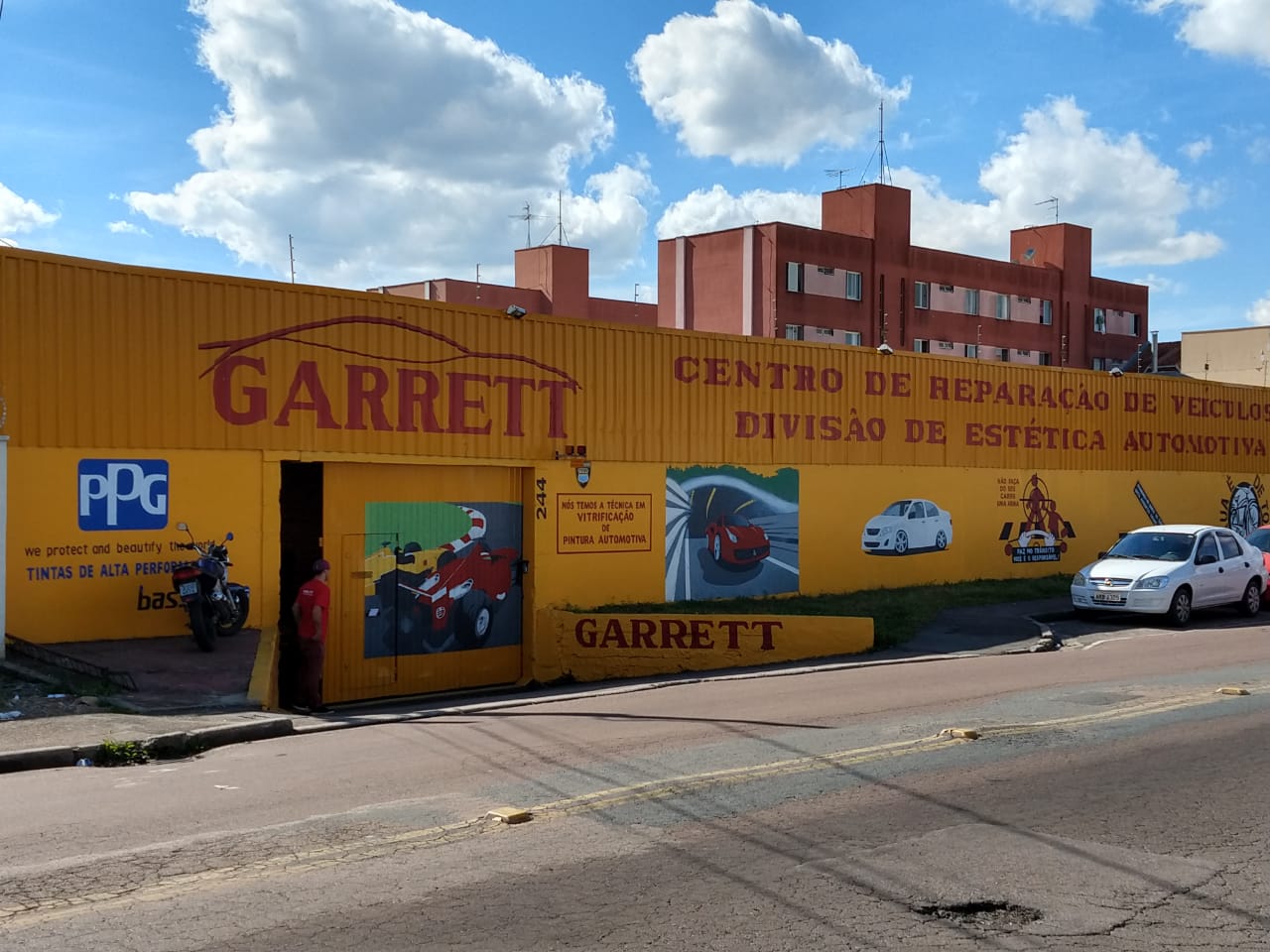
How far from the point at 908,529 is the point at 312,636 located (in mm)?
14332

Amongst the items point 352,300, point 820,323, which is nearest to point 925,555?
point 352,300

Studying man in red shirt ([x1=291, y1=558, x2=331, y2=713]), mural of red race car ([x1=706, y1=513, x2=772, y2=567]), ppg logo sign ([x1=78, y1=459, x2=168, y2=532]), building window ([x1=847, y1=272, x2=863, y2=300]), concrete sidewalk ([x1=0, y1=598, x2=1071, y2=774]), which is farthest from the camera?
building window ([x1=847, y1=272, x2=863, y2=300])

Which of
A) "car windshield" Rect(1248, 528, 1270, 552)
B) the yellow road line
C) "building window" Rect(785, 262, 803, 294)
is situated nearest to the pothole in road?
the yellow road line

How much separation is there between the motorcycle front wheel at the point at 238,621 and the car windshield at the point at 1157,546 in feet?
48.4

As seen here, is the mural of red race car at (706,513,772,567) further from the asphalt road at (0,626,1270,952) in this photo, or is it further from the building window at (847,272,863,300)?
the building window at (847,272,863,300)

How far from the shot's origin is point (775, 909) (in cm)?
603

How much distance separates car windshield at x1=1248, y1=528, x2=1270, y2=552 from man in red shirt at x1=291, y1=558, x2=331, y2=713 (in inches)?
752

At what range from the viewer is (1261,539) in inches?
990

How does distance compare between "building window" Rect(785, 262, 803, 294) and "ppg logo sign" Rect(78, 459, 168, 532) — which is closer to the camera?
"ppg logo sign" Rect(78, 459, 168, 532)

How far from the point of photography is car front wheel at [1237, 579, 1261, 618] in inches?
876

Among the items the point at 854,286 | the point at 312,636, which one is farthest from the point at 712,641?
the point at 854,286

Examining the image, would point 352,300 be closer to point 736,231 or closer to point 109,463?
point 109,463

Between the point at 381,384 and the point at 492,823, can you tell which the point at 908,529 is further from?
the point at 492,823

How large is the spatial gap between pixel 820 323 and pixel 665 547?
32847mm
